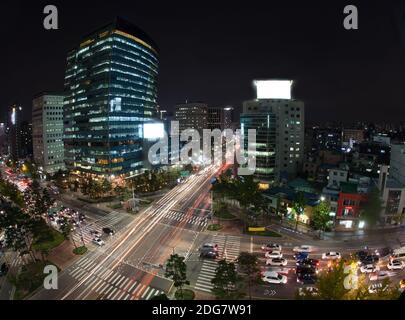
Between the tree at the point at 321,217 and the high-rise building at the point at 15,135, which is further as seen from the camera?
the high-rise building at the point at 15,135

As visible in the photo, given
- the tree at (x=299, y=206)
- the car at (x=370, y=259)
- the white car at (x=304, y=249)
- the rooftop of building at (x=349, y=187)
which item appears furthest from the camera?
the rooftop of building at (x=349, y=187)

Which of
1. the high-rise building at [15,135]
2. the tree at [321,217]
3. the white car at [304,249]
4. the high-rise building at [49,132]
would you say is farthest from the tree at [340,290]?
the high-rise building at [15,135]

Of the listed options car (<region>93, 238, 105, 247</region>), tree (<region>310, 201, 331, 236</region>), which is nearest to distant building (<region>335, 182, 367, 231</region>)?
tree (<region>310, 201, 331, 236</region>)

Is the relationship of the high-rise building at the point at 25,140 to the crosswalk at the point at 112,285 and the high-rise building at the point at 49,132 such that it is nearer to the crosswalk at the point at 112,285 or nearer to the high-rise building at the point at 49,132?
the high-rise building at the point at 49,132

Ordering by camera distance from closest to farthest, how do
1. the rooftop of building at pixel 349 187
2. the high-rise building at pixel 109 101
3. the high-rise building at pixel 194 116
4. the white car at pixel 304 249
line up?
the white car at pixel 304 249
the rooftop of building at pixel 349 187
the high-rise building at pixel 109 101
the high-rise building at pixel 194 116

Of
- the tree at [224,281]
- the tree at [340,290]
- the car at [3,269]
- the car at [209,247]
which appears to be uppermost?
the tree at [340,290]

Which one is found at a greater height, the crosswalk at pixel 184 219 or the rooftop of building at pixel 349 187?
the rooftop of building at pixel 349 187

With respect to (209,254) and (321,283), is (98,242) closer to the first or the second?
(209,254)

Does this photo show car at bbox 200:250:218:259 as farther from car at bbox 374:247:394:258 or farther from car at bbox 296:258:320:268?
car at bbox 374:247:394:258
